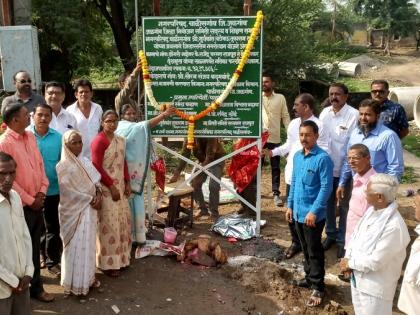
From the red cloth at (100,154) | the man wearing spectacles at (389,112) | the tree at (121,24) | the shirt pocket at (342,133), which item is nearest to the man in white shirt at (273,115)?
the shirt pocket at (342,133)

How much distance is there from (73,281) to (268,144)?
4.01 metres

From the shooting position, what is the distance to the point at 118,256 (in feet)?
15.4

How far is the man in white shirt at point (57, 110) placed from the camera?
189 inches

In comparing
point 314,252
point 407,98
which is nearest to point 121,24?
point 407,98

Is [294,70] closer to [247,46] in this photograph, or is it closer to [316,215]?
[247,46]

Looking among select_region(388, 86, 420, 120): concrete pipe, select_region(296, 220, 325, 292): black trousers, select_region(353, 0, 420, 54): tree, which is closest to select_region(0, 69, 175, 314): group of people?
select_region(296, 220, 325, 292): black trousers

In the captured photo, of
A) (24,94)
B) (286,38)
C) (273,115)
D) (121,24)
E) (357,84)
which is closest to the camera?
(24,94)

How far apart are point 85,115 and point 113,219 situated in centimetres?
131

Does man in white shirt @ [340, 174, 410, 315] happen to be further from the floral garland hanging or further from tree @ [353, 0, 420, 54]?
tree @ [353, 0, 420, 54]

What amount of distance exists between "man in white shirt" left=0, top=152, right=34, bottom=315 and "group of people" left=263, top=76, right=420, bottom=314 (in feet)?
7.54

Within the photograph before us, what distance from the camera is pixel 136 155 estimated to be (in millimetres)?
5137

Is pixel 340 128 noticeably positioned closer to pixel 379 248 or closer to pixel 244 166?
pixel 244 166

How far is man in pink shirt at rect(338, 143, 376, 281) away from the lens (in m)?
3.88

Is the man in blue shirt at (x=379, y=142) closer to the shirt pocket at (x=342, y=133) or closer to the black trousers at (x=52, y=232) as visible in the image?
the shirt pocket at (x=342, y=133)
